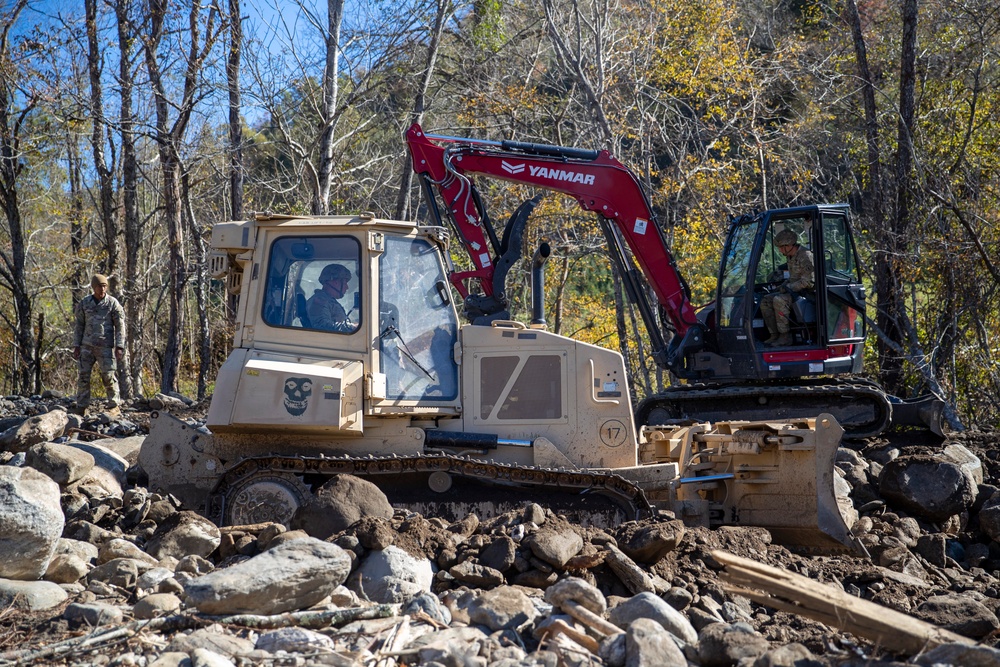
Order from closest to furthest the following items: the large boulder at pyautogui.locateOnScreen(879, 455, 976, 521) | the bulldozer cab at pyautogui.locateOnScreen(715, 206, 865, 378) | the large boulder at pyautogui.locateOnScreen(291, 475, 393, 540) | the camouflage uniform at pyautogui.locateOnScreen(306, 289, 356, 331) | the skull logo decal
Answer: the large boulder at pyautogui.locateOnScreen(291, 475, 393, 540) → the skull logo decal → the camouflage uniform at pyautogui.locateOnScreen(306, 289, 356, 331) → the large boulder at pyautogui.locateOnScreen(879, 455, 976, 521) → the bulldozer cab at pyautogui.locateOnScreen(715, 206, 865, 378)

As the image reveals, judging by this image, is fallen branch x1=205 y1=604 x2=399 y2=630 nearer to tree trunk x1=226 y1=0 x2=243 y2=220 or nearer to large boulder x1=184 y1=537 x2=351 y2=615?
large boulder x1=184 y1=537 x2=351 y2=615

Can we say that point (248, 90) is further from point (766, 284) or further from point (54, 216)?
point (54, 216)

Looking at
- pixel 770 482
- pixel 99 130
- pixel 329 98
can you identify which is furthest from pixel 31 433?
pixel 99 130

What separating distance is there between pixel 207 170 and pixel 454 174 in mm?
14507

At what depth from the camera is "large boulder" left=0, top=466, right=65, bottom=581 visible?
5.15m

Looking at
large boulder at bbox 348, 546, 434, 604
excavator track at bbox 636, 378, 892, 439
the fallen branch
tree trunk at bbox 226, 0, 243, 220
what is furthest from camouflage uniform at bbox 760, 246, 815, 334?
tree trunk at bbox 226, 0, 243, 220

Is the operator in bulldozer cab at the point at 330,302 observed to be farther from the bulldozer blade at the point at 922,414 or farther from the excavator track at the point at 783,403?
the bulldozer blade at the point at 922,414

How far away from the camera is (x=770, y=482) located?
7465 millimetres

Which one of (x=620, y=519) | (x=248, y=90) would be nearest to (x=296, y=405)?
(x=620, y=519)

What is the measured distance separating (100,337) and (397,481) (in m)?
7.21

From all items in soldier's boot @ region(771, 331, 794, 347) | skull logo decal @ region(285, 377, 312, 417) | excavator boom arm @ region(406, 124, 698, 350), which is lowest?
skull logo decal @ region(285, 377, 312, 417)

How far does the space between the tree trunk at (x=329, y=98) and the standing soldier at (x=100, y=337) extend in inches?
126

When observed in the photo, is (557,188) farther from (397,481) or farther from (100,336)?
(100,336)

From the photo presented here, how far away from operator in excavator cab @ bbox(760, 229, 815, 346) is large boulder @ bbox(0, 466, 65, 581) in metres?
8.05
